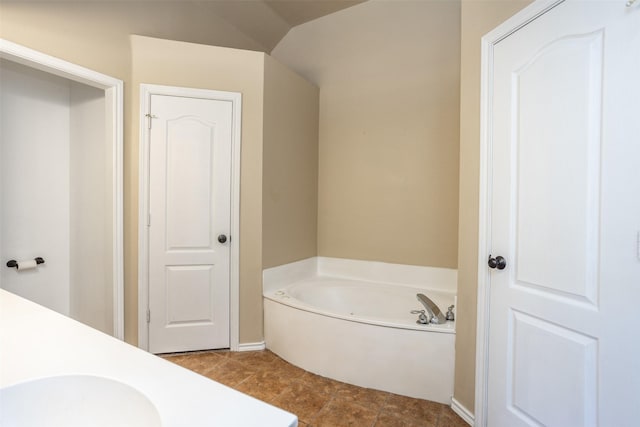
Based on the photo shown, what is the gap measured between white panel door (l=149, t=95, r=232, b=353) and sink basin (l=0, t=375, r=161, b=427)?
1.95 m

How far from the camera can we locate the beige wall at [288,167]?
269cm

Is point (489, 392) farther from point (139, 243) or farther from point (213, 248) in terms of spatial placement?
point (139, 243)

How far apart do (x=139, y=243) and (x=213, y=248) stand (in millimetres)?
542

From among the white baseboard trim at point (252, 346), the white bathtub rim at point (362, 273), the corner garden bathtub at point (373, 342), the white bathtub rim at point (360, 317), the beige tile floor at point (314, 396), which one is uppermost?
the white bathtub rim at point (362, 273)

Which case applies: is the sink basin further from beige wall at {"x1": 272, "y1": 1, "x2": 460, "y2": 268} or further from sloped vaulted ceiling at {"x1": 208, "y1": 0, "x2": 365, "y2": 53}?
sloped vaulted ceiling at {"x1": 208, "y1": 0, "x2": 365, "y2": 53}

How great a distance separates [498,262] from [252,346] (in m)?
1.99

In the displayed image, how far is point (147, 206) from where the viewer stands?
244cm

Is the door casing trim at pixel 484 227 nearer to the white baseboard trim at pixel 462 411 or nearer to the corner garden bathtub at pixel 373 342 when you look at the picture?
the white baseboard trim at pixel 462 411

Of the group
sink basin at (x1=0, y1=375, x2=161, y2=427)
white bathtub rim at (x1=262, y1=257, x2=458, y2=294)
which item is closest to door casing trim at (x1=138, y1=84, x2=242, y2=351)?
white bathtub rim at (x1=262, y1=257, x2=458, y2=294)

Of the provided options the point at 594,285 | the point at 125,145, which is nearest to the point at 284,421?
the point at 594,285

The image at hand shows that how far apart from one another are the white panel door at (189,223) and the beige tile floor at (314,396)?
243 mm

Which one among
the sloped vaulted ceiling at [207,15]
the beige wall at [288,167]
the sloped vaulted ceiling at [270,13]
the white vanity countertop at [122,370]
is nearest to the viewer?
the white vanity countertop at [122,370]

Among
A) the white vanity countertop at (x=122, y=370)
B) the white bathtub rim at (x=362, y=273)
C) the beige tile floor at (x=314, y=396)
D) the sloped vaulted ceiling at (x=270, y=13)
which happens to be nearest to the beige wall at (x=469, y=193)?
the beige tile floor at (x=314, y=396)

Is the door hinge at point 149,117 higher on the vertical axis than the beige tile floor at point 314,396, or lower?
higher
